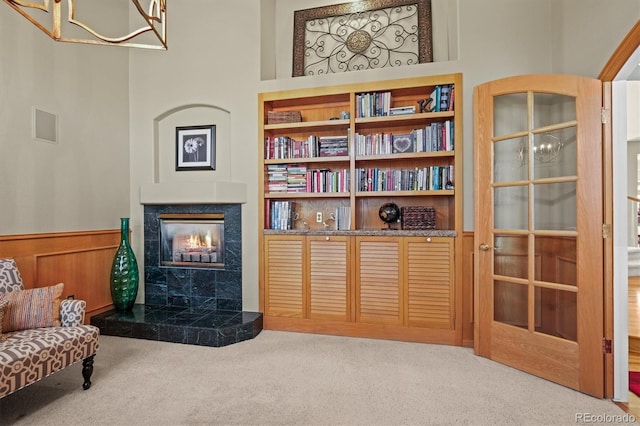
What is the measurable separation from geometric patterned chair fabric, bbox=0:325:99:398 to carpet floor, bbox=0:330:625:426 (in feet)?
0.89

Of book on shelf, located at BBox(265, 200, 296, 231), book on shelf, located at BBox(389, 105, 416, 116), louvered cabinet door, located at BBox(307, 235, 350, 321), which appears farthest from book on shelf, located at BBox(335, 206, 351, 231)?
book on shelf, located at BBox(389, 105, 416, 116)

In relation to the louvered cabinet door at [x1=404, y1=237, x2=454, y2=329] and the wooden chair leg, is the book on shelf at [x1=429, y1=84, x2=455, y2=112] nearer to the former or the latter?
the louvered cabinet door at [x1=404, y1=237, x2=454, y2=329]

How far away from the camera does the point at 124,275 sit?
3668mm

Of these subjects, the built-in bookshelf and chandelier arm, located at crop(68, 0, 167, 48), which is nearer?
chandelier arm, located at crop(68, 0, 167, 48)

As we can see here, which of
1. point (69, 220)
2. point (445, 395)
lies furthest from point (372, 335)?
point (69, 220)

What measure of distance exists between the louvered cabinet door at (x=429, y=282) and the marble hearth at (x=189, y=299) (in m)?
1.57

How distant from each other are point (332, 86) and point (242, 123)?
1.05 metres

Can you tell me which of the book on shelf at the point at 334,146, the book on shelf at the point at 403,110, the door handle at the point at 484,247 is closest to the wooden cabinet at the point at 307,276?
the book on shelf at the point at 334,146

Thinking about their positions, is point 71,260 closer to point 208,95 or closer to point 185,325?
point 185,325

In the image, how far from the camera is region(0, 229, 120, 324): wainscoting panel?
9.75 feet

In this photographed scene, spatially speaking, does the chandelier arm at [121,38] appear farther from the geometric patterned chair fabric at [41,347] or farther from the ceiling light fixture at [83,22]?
the geometric patterned chair fabric at [41,347]

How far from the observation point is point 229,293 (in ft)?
12.3

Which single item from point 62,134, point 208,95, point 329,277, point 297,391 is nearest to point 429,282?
point 329,277

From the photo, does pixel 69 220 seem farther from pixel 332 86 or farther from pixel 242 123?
pixel 332 86
